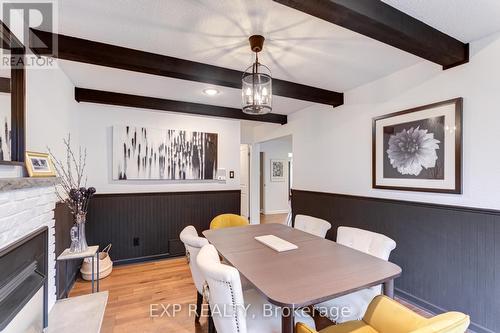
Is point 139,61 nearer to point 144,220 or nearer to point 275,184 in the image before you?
point 144,220

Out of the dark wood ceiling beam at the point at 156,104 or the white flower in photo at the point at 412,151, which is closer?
the white flower in photo at the point at 412,151

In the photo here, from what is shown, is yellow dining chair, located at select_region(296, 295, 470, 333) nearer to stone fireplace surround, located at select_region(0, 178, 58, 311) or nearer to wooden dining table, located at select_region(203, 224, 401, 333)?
wooden dining table, located at select_region(203, 224, 401, 333)

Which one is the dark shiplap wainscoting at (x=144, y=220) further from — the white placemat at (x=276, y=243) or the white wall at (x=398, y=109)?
the white placemat at (x=276, y=243)

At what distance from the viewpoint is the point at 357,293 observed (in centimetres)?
169

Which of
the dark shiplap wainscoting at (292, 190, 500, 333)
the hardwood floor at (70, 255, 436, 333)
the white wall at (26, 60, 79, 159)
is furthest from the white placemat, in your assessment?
the white wall at (26, 60, 79, 159)

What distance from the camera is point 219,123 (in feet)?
13.3

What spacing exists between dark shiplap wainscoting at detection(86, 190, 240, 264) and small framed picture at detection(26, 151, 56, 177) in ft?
5.49

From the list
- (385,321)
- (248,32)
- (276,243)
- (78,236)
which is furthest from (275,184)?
(385,321)

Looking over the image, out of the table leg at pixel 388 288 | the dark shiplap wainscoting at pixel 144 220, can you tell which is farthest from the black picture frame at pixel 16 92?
the table leg at pixel 388 288

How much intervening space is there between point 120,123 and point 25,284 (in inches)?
96.6

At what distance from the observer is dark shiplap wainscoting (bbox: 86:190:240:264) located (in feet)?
10.7

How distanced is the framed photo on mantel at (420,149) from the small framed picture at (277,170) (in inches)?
182

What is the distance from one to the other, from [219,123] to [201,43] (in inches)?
84.7

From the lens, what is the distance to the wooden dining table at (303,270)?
1.10 metres
